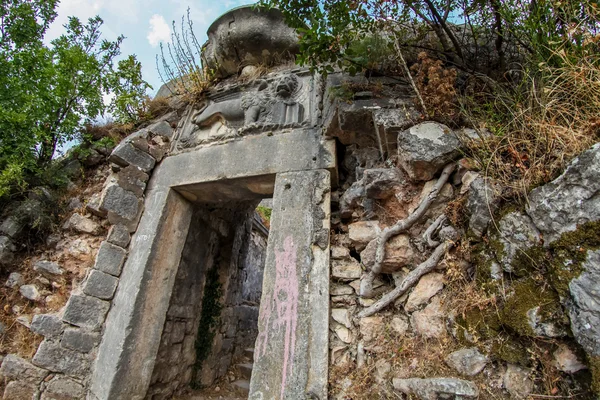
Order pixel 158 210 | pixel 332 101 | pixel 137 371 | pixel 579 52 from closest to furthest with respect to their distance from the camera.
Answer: pixel 579 52
pixel 137 371
pixel 332 101
pixel 158 210

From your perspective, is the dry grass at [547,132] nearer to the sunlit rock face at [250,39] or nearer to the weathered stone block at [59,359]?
the sunlit rock face at [250,39]

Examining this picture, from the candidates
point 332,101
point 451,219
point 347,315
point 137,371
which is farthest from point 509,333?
point 137,371

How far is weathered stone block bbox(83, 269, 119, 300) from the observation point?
277cm

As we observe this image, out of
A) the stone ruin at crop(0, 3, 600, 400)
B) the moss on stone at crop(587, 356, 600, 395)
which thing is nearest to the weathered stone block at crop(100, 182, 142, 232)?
the stone ruin at crop(0, 3, 600, 400)

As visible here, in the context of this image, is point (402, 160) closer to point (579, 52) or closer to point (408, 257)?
point (408, 257)

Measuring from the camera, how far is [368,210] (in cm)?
236

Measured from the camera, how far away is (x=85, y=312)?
2705 millimetres

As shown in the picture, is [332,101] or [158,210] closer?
[332,101]

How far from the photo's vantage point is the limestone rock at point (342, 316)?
2.13 meters

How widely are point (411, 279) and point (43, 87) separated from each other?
4.04m

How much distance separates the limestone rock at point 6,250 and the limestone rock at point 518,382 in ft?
13.2

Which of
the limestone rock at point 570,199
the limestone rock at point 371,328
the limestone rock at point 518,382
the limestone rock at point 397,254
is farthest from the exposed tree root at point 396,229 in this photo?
the limestone rock at point 518,382

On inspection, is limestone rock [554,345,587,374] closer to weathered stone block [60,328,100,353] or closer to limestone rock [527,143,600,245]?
limestone rock [527,143,600,245]

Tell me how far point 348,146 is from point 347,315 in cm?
139
